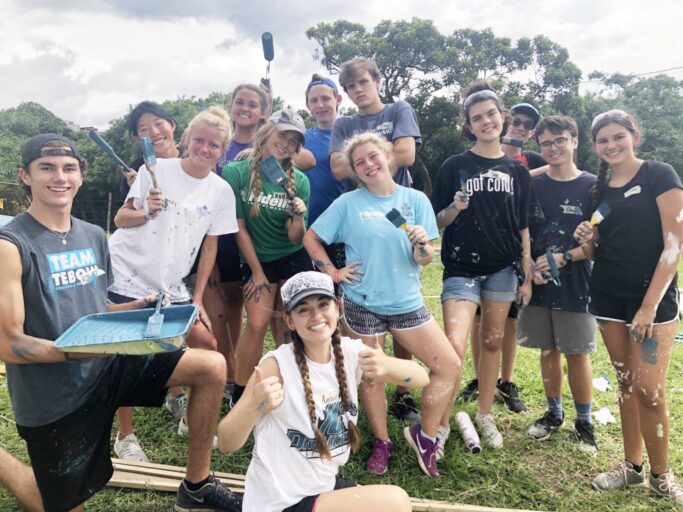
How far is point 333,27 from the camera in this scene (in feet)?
73.4

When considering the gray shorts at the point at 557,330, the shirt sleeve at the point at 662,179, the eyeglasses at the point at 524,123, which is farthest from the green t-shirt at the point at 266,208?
the shirt sleeve at the point at 662,179

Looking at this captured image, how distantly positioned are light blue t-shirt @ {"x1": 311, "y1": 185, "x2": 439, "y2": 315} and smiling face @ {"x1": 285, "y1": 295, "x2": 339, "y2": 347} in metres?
0.76

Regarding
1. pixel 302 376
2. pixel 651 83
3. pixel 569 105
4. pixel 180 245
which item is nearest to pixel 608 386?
pixel 302 376

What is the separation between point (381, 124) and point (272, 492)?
2.49 m

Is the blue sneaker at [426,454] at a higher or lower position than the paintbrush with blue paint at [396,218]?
lower

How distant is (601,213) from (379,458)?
2.00 metres

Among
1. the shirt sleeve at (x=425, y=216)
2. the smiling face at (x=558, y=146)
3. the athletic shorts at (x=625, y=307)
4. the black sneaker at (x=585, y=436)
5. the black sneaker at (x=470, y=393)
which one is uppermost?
the smiling face at (x=558, y=146)

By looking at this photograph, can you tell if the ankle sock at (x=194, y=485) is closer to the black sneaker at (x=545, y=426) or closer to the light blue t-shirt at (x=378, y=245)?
the light blue t-shirt at (x=378, y=245)

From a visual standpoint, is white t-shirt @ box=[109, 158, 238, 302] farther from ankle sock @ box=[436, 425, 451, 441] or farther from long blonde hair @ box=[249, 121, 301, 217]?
ankle sock @ box=[436, 425, 451, 441]

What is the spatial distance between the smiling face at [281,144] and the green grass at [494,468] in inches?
76.9

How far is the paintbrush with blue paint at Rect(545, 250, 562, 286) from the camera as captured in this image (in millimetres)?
3143

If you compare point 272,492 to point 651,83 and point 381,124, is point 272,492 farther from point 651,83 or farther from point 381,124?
point 651,83

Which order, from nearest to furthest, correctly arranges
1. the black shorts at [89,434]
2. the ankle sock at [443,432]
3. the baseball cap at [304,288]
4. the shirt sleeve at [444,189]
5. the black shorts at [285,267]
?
the baseball cap at [304,288]
the black shorts at [89,434]
the ankle sock at [443,432]
the shirt sleeve at [444,189]
the black shorts at [285,267]

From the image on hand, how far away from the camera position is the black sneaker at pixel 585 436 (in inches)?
124
